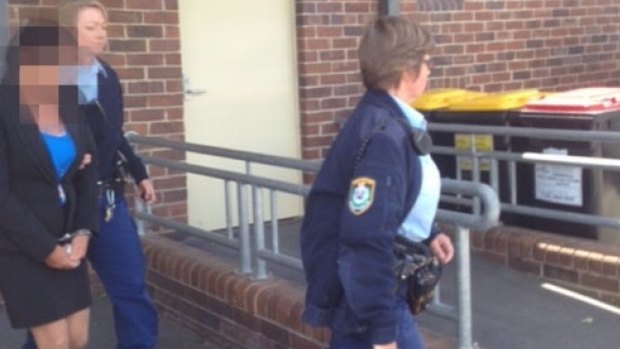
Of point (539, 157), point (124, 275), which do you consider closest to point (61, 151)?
point (124, 275)

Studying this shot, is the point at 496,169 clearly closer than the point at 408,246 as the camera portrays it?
No

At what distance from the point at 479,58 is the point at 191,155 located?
2.86 meters

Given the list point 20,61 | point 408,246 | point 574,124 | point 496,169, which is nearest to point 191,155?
point 496,169

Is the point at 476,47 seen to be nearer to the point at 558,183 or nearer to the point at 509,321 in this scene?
the point at 558,183

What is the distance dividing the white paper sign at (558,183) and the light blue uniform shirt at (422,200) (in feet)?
10.3

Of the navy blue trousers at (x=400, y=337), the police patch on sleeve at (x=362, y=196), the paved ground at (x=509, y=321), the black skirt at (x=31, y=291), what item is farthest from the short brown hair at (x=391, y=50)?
the paved ground at (x=509, y=321)

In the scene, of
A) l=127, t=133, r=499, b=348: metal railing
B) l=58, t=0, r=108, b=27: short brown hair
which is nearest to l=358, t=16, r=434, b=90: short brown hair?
l=127, t=133, r=499, b=348: metal railing

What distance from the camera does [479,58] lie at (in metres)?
8.38

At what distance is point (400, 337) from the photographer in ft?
9.80

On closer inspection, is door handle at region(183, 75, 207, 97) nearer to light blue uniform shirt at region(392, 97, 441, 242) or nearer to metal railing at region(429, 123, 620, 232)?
metal railing at region(429, 123, 620, 232)

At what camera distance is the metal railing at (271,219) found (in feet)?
12.2

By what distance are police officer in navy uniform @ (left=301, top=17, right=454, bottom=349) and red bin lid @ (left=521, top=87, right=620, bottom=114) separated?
3.27m

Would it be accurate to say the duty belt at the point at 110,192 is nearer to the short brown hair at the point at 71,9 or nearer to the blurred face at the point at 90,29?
Answer: the blurred face at the point at 90,29

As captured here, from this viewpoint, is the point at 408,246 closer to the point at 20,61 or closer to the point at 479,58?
the point at 20,61
